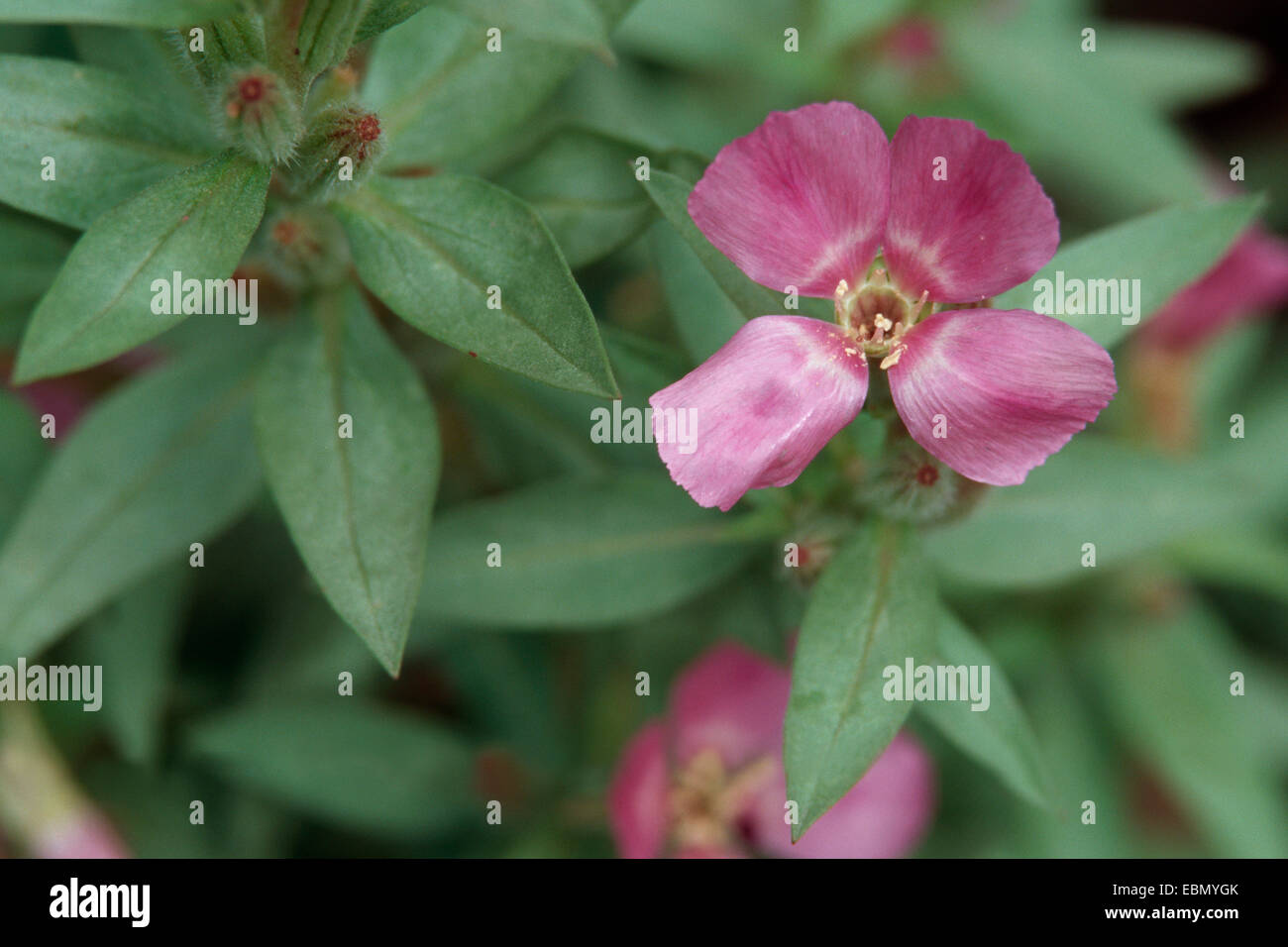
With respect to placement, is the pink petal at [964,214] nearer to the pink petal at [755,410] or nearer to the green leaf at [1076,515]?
the pink petal at [755,410]

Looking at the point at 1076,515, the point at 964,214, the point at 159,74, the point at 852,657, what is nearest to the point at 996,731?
the point at 852,657

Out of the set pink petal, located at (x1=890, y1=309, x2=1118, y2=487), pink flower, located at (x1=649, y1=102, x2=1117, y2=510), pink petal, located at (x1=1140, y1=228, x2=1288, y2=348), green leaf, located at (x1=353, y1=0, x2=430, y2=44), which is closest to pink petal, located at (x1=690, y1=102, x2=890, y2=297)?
pink flower, located at (x1=649, y1=102, x2=1117, y2=510)

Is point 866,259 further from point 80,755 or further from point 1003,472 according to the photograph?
point 80,755

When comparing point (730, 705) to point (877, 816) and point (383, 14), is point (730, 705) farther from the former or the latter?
point (383, 14)

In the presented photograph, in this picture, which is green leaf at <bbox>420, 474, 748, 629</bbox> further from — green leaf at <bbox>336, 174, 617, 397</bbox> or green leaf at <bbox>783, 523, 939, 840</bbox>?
green leaf at <bbox>336, 174, 617, 397</bbox>

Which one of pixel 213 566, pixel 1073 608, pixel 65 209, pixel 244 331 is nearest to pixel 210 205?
pixel 65 209
